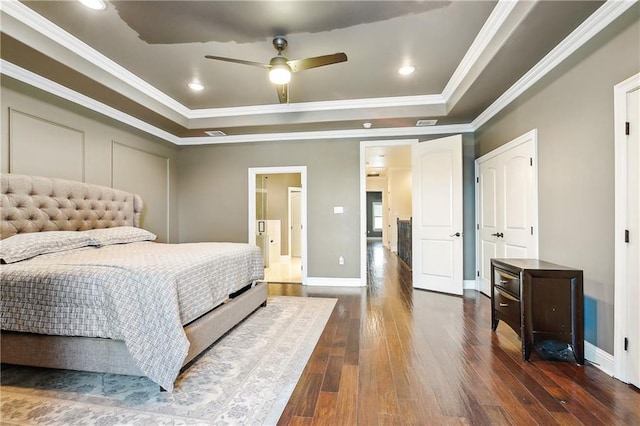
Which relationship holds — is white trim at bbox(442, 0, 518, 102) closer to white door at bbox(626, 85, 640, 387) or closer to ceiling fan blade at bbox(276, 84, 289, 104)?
white door at bbox(626, 85, 640, 387)

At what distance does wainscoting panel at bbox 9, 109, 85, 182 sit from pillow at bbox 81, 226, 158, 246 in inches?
29.1

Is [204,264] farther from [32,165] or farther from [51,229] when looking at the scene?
[32,165]

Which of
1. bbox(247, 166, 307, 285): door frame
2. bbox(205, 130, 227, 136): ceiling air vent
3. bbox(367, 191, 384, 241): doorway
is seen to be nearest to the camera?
bbox(205, 130, 227, 136): ceiling air vent

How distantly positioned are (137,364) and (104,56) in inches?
114

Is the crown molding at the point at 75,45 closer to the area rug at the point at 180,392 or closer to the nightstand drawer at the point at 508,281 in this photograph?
the area rug at the point at 180,392

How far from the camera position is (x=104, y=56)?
9.21ft

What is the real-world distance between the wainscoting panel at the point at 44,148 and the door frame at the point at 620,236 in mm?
4884

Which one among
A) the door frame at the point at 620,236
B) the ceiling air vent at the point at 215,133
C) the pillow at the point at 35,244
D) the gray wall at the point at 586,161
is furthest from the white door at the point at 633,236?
the ceiling air vent at the point at 215,133

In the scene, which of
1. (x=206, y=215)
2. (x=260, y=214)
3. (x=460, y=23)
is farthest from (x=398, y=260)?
(x=460, y=23)

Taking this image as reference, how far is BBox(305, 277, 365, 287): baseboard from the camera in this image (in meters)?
4.57

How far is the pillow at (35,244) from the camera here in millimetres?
2053

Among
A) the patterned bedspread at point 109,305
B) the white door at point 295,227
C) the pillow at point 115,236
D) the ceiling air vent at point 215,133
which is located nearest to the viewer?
the patterned bedspread at point 109,305

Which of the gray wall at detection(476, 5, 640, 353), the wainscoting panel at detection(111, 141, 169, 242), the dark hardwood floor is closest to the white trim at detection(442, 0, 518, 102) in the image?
the gray wall at detection(476, 5, 640, 353)

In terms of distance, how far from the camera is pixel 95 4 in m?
2.08
